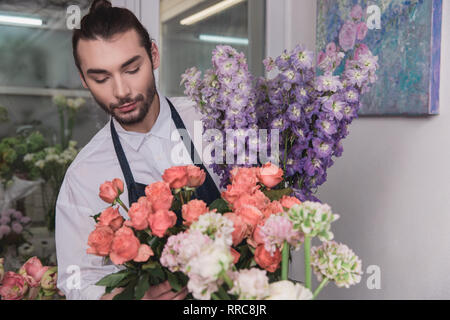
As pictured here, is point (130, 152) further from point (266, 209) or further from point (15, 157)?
point (266, 209)

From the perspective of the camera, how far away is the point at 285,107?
2.95ft

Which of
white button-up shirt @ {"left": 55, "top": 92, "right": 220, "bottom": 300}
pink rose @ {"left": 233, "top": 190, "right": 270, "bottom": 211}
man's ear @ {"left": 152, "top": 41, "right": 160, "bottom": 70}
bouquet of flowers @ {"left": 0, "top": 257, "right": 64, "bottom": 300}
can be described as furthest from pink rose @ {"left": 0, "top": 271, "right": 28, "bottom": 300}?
man's ear @ {"left": 152, "top": 41, "right": 160, "bottom": 70}

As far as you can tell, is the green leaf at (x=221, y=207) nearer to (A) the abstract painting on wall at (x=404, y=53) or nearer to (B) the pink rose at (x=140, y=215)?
(B) the pink rose at (x=140, y=215)

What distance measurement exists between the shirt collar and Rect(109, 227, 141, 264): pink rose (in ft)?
1.89

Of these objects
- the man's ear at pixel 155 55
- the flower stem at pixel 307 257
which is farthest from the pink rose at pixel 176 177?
the man's ear at pixel 155 55

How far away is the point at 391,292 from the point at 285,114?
0.65m

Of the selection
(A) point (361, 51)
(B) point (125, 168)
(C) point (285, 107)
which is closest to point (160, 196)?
(C) point (285, 107)

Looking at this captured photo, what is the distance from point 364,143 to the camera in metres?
1.32

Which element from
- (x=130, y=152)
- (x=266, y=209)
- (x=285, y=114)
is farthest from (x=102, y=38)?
(x=266, y=209)

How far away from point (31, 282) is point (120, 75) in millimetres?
513

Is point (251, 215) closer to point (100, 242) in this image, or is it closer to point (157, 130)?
point (100, 242)

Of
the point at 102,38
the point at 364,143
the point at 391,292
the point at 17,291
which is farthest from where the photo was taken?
the point at 364,143

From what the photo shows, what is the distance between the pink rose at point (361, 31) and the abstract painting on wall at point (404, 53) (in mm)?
18

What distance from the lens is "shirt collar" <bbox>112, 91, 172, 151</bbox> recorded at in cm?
115
